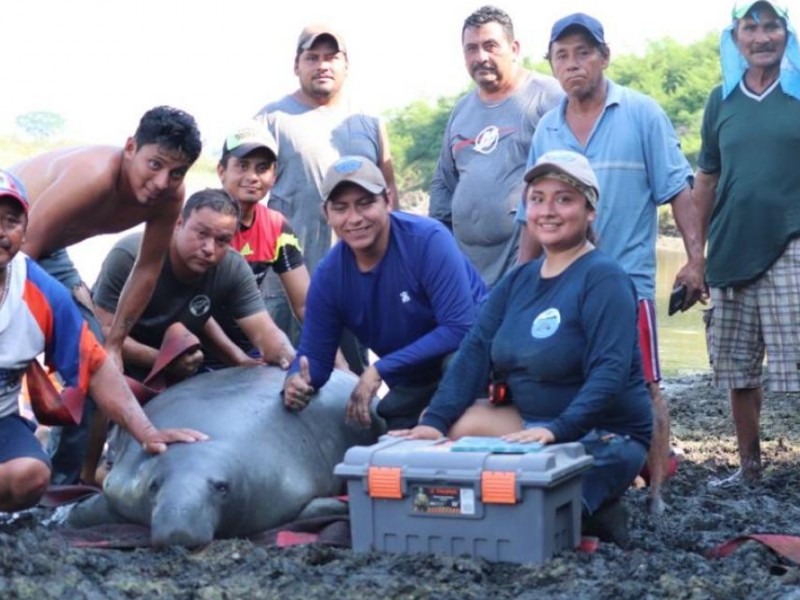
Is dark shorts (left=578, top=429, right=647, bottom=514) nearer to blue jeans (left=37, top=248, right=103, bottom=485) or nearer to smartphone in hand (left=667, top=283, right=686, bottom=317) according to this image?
smartphone in hand (left=667, top=283, right=686, bottom=317)

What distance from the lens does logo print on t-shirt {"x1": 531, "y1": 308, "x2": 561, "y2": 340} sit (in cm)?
529

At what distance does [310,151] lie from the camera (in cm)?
824

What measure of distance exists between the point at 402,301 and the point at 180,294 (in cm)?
133

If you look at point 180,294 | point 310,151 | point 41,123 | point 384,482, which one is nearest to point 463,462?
point 384,482

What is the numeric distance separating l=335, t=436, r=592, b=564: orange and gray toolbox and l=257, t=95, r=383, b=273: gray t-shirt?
3.41 meters

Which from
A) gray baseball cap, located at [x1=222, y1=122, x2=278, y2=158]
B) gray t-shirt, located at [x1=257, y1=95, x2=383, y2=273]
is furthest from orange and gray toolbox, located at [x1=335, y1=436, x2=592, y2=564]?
gray t-shirt, located at [x1=257, y1=95, x2=383, y2=273]

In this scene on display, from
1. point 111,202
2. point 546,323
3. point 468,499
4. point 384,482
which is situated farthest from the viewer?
point 111,202

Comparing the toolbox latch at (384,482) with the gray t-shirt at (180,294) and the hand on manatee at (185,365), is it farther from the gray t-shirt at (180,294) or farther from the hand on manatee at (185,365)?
the gray t-shirt at (180,294)

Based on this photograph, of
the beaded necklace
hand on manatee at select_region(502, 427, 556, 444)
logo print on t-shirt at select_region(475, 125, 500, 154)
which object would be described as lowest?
hand on manatee at select_region(502, 427, 556, 444)

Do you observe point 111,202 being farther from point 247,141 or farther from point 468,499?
point 468,499

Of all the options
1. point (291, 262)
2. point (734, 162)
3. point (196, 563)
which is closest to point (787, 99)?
point (734, 162)

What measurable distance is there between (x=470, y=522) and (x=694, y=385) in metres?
7.64

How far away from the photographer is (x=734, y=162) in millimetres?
6863

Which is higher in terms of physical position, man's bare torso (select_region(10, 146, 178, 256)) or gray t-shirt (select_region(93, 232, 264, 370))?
man's bare torso (select_region(10, 146, 178, 256))
